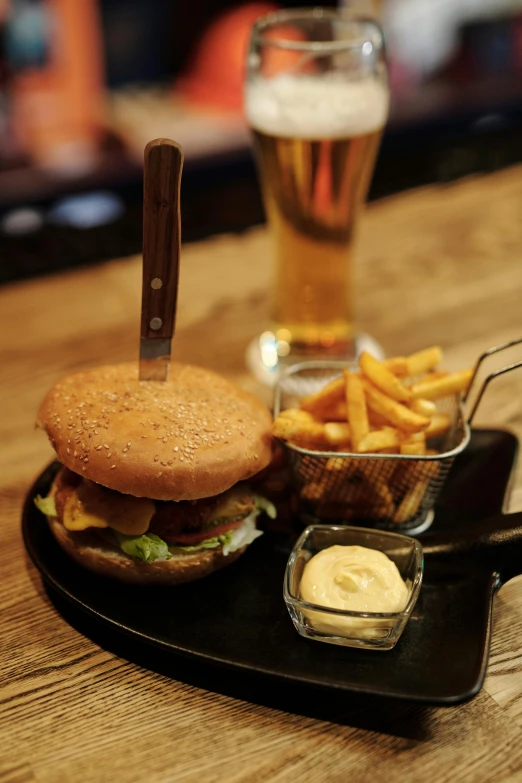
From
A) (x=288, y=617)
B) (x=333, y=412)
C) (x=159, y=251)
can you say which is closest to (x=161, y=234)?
(x=159, y=251)

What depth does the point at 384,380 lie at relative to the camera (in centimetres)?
157

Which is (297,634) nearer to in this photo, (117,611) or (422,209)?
(117,611)

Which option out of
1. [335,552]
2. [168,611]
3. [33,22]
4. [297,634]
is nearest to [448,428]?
[335,552]

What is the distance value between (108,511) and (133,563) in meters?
0.10

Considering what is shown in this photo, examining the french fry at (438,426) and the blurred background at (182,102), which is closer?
the french fry at (438,426)

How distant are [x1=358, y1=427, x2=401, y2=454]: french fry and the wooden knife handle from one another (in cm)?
41

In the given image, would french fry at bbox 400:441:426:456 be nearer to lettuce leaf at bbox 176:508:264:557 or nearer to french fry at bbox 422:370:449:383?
french fry at bbox 422:370:449:383

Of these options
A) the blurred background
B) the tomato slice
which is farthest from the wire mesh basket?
the blurred background

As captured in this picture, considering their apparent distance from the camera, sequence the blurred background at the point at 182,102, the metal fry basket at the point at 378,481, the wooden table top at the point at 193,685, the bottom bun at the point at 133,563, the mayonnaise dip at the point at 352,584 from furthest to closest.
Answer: the blurred background at the point at 182,102
the metal fry basket at the point at 378,481
the bottom bun at the point at 133,563
the mayonnaise dip at the point at 352,584
the wooden table top at the point at 193,685

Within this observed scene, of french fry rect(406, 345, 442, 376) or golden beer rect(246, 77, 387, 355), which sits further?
golden beer rect(246, 77, 387, 355)

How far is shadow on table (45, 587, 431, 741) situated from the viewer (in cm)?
131

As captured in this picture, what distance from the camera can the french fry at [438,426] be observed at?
168 centimetres

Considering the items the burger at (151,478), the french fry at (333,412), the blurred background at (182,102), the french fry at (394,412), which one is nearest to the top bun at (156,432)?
the burger at (151,478)

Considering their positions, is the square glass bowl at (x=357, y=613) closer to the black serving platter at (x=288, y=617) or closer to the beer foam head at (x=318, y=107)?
the black serving platter at (x=288, y=617)
